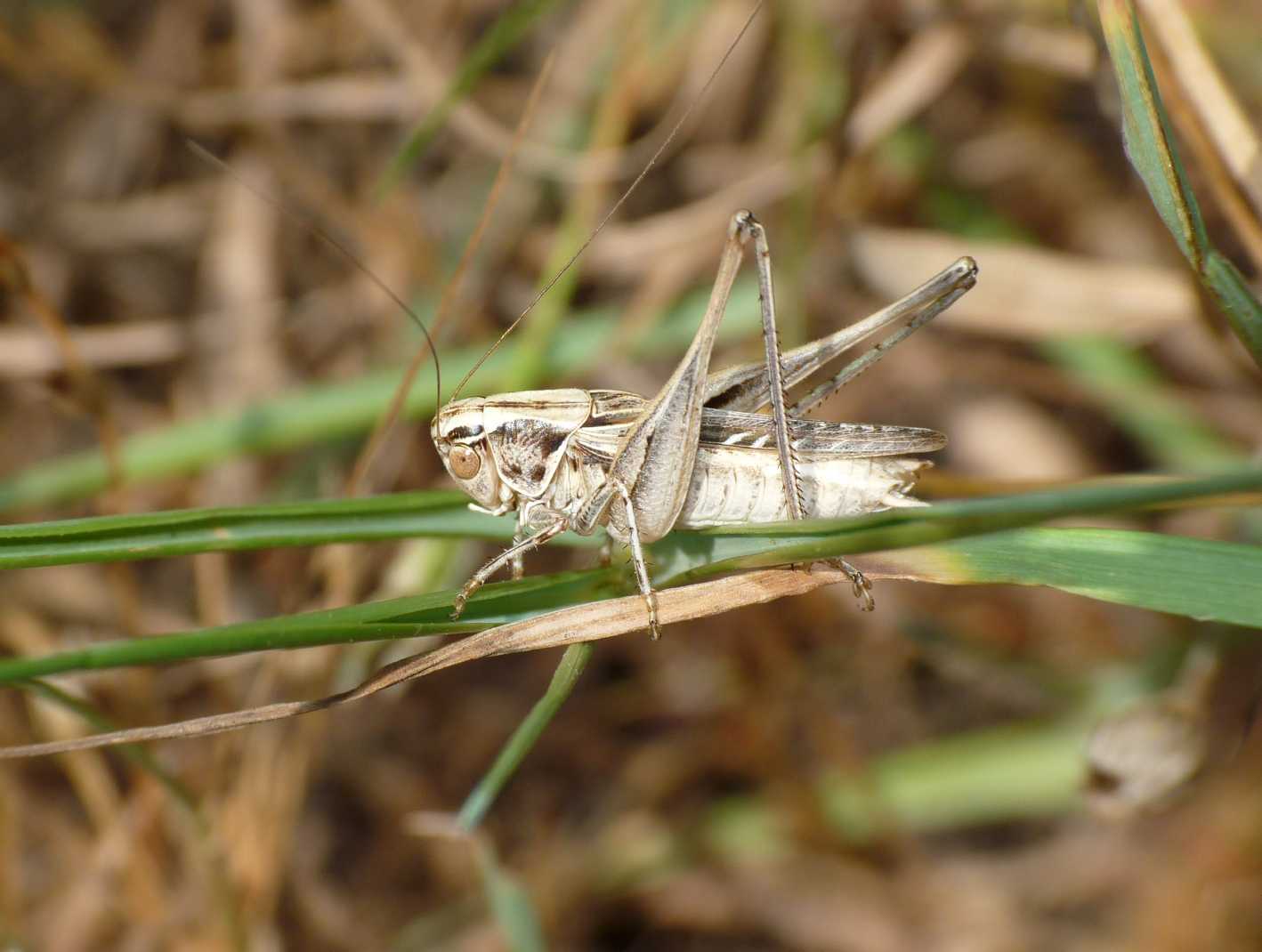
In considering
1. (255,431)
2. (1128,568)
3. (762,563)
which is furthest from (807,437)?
(255,431)

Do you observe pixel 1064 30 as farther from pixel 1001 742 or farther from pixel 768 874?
pixel 768 874

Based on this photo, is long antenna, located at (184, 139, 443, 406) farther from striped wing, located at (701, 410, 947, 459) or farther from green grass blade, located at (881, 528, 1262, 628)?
green grass blade, located at (881, 528, 1262, 628)

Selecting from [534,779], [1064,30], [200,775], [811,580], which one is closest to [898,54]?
[1064,30]

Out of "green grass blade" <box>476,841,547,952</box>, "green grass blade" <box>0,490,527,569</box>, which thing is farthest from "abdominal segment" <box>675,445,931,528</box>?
"green grass blade" <box>476,841,547,952</box>

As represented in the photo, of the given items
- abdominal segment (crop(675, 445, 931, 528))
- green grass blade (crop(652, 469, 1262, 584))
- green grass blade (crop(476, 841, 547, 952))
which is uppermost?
abdominal segment (crop(675, 445, 931, 528))

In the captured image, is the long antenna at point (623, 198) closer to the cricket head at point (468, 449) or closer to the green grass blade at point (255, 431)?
the cricket head at point (468, 449)

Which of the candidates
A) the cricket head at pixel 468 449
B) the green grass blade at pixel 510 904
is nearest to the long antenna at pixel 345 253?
the cricket head at pixel 468 449

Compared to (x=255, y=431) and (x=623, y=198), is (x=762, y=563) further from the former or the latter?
(x=255, y=431)
